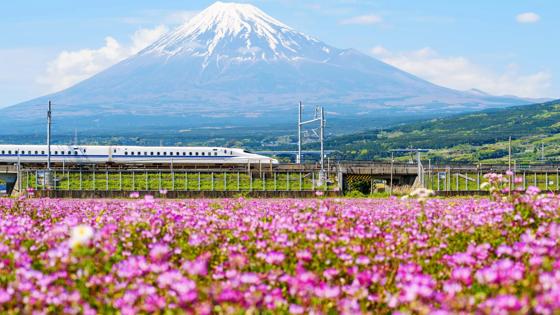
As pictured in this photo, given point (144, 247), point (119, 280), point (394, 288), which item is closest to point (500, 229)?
point (394, 288)

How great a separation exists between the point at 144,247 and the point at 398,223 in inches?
128

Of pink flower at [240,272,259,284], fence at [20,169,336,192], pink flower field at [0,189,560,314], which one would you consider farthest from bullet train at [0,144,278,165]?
pink flower at [240,272,259,284]

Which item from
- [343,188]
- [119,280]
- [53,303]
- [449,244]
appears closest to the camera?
[53,303]

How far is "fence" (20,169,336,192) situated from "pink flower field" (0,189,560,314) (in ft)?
148

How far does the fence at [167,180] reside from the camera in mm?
58312

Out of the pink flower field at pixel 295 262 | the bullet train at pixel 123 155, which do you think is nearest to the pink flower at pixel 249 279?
the pink flower field at pixel 295 262

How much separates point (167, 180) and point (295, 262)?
53938 mm

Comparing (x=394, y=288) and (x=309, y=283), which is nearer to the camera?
(x=309, y=283)

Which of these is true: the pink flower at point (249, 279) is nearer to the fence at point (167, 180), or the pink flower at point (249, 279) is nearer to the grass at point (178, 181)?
the fence at point (167, 180)

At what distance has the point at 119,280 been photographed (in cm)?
852

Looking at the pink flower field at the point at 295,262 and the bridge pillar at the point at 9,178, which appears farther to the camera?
the bridge pillar at the point at 9,178

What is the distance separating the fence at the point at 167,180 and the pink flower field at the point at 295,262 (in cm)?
4499

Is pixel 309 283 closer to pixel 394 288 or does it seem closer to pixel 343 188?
pixel 394 288

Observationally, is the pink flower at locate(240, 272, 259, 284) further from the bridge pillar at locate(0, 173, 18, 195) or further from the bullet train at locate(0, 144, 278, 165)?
the bullet train at locate(0, 144, 278, 165)
